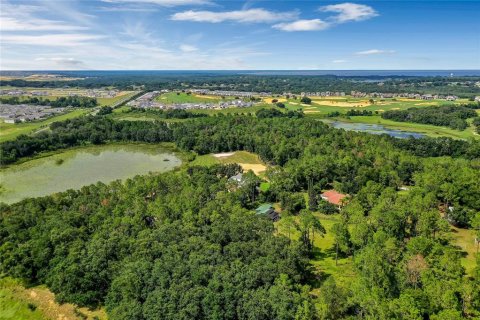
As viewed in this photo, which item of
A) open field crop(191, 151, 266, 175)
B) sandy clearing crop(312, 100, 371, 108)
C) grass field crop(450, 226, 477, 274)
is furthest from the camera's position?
sandy clearing crop(312, 100, 371, 108)

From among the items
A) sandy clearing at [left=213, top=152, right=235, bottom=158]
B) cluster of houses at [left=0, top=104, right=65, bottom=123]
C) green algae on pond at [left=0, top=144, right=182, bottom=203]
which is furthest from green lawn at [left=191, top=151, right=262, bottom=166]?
cluster of houses at [left=0, top=104, right=65, bottom=123]

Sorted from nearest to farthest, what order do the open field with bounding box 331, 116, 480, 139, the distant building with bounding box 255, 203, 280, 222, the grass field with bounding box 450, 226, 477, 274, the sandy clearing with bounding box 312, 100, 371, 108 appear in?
the grass field with bounding box 450, 226, 477, 274 < the distant building with bounding box 255, 203, 280, 222 < the open field with bounding box 331, 116, 480, 139 < the sandy clearing with bounding box 312, 100, 371, 108

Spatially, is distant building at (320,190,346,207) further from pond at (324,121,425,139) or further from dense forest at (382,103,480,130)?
dense forest at (382,103,480,130)

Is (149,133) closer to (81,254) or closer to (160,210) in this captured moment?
(160,210)

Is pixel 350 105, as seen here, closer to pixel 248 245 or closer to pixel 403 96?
pixel 403 96

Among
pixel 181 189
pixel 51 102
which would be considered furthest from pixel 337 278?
pixel 51 102

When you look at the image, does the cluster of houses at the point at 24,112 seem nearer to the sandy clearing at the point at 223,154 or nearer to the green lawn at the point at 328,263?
the sandy clearing at the point at 223,154
